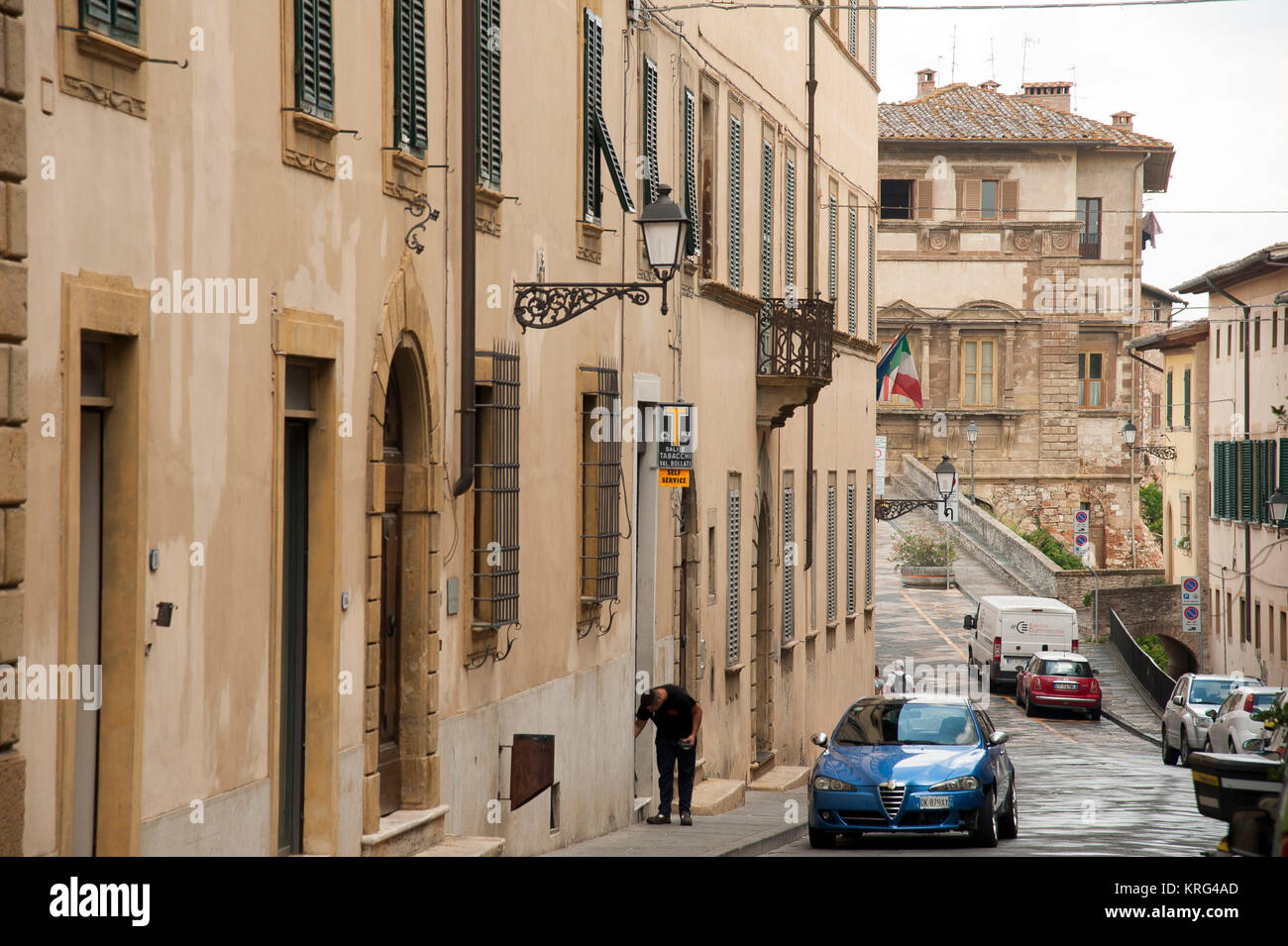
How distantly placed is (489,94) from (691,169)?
27.7 ft

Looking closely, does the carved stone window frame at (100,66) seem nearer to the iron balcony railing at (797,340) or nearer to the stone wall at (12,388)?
the stone wall at (12,388)

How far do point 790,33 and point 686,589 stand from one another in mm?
10237

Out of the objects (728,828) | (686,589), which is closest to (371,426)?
(728,828)

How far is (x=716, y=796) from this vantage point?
21.6 metres

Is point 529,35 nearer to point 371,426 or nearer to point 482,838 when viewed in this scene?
point 371,426

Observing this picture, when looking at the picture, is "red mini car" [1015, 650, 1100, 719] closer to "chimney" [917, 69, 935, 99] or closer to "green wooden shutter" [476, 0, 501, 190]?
"green wooden shutter" [476, 0, 501, 190]

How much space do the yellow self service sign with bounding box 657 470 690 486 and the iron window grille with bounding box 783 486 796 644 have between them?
876cm

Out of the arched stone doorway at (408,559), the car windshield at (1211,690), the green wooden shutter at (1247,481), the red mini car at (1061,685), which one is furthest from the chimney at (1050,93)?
the arched stone doorway at (408,559)

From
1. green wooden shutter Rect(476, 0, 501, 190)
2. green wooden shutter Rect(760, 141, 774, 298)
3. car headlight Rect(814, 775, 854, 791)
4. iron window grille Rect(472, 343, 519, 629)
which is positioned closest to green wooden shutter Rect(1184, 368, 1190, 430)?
green wooden shutter Rect(760, 141, 774, 298)

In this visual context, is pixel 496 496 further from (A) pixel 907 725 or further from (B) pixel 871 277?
(B) pixel 871 277

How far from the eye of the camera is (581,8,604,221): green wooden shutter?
17.2 metres

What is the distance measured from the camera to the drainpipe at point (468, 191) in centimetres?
1320

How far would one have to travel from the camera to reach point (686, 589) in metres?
22.5

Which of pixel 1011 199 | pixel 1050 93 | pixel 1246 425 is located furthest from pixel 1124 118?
pixel 1246 425
